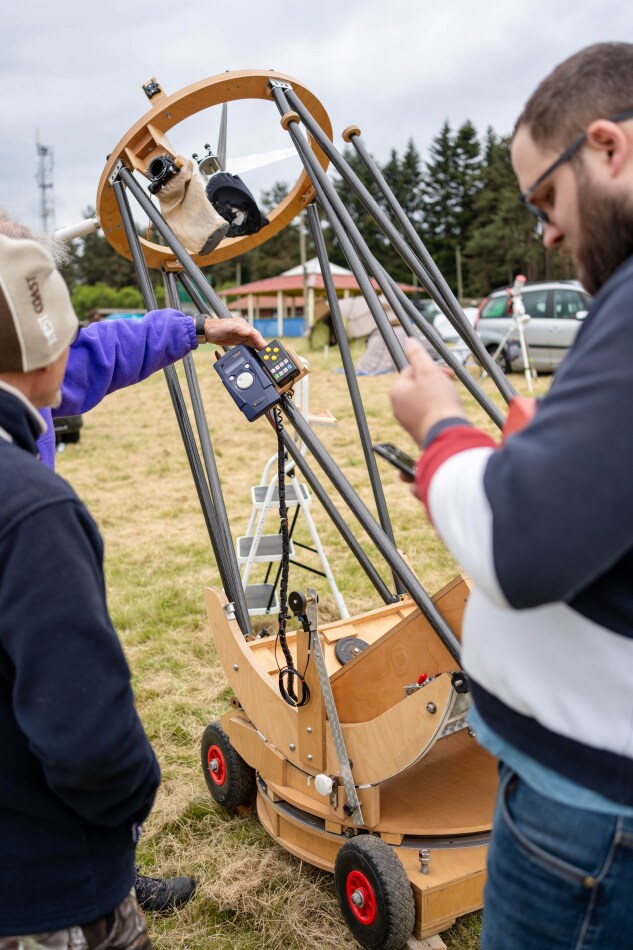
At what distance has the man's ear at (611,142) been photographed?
0.96 metres

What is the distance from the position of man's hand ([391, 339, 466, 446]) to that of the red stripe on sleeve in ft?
0.10

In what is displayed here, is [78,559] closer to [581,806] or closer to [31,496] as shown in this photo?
[31,496]

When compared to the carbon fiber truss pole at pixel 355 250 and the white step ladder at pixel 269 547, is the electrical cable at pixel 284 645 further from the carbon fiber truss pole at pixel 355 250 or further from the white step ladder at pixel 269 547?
the white step ladder at pixel 269 547

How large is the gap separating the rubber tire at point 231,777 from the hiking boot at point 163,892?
347 mm

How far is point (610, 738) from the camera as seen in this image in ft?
3.26

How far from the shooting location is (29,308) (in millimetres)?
1172

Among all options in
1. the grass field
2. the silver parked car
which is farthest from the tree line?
the grass field

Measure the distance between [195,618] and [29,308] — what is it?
378 cm

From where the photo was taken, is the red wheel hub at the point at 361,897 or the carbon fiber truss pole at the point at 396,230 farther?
the carbon fiber truss pole at the point at 396,230

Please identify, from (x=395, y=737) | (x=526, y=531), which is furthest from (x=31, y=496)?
(x=395, y=737)

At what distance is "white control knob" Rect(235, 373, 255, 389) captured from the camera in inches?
86.9

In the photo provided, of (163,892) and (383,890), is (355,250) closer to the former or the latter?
(383,890)

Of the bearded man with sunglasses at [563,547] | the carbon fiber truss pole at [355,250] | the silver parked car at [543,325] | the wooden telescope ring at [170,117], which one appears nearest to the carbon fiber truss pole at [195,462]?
the wooden telescope ring at [170,117]

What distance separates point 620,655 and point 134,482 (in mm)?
7812
